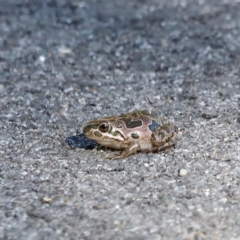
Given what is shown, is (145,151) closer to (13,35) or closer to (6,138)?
(6,138)

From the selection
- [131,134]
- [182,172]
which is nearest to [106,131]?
[131,134]

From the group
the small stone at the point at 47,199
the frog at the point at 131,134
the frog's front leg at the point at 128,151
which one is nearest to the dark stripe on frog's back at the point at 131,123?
the frog at the point at 131,134

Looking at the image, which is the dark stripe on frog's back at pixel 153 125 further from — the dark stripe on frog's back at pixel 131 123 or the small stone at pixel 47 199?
the small stone at pixel 47 199

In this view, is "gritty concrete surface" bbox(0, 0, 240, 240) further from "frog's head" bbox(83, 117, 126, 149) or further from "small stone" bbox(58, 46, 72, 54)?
"frog's head" bbox(83, 117, 126, 149)

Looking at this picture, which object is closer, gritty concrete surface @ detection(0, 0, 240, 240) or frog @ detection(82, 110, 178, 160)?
gritty concrete surface @ detection(0, 0, 240, 240)

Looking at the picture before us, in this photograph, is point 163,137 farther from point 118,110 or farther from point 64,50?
point 64,50

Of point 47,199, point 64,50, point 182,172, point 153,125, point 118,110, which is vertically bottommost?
point 47,199

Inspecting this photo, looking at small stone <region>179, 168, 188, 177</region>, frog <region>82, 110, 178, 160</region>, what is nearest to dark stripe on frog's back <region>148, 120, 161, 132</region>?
frog <region>82, 110, 178, 160</region>
